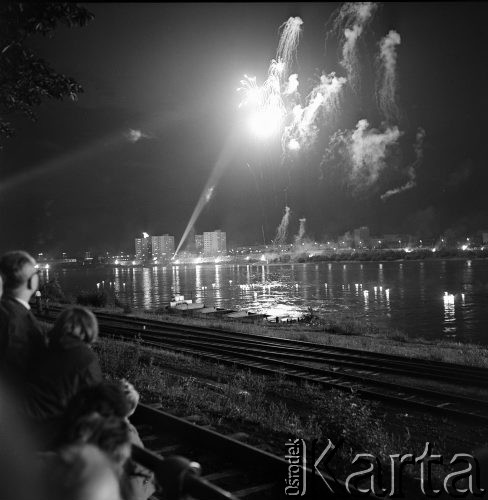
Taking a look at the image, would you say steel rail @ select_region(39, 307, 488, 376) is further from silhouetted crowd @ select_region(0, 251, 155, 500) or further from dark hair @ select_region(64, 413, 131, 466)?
dark hair @ select_region(64, 413, 131, 466)

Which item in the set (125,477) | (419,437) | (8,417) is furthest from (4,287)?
(419,437)

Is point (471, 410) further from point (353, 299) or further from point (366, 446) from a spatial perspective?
point (353, 299)

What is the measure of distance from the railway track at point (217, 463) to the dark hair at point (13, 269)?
168 centimetres

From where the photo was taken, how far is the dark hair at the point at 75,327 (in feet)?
12.1

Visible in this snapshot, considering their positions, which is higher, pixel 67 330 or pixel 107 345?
pixel 67 330

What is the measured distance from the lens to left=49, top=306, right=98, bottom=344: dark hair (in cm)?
367

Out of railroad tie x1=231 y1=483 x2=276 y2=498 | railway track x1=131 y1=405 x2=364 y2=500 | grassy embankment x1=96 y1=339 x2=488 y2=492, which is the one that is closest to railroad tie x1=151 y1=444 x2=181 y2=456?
railway track x1=131 y1=405 x2=364 y2=500

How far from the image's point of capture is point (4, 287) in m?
4.09

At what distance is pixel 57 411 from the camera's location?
11.8 feet

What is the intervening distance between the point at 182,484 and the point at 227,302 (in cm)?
6050

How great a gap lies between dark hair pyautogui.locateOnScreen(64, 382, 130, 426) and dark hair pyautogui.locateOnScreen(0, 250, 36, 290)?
1.32 m

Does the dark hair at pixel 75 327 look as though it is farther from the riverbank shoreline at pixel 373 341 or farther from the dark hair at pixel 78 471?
the riverbank shoreline at pixel 373 341

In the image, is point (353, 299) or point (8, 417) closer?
point (8, 417)

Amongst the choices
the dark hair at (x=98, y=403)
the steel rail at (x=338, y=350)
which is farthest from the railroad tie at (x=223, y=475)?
the steel rail at (x=338, y=350)
